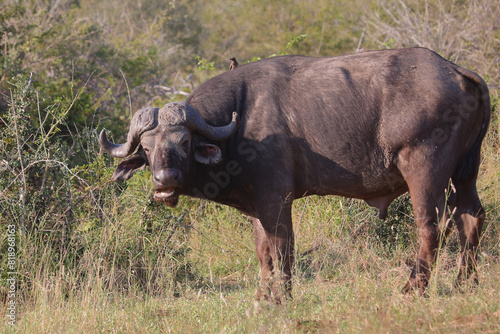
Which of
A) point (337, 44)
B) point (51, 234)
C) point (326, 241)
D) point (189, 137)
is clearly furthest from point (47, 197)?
point (337, 44)

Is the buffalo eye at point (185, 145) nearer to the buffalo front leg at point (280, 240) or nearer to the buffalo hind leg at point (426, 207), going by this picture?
the buffalo front leg at point (280, 240)

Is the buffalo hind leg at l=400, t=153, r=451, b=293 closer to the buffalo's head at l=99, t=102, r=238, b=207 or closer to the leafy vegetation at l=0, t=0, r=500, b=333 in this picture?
the leafy vegetation at l=0, t=0, r=500, b=333

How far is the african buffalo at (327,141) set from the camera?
5.07m

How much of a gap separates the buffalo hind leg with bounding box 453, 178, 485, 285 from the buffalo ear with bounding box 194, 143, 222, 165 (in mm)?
2138

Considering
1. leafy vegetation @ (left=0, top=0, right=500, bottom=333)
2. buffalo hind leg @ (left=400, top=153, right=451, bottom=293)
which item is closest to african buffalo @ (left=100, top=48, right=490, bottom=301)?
buffalo hind leg @ (left=400, top=153, right=451, bottom=293)

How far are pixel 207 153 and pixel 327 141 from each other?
3.32 ft

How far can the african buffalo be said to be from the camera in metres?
5.07

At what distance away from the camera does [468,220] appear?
5.46 m

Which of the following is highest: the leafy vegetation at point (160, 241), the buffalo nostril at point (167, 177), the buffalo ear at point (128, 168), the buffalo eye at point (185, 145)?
the buffalo eye at point (185, 145)

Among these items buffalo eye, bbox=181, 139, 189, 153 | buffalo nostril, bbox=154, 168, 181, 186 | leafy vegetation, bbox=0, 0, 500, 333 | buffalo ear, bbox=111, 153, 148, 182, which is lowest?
leafy vegetation, bbox=0, 0, 500, 333

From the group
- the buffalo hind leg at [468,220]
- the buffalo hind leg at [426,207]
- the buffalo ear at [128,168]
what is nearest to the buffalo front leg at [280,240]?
the buffalo hind leg at [426,207]

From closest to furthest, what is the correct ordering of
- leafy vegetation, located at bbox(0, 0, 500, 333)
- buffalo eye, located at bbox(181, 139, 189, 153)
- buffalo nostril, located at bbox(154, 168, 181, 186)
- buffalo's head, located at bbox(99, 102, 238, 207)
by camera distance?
leafy vegetation, located at bbox(0, 0, 500, 333) → buffalo nostril, located at bbox(154, 168, 181, 186) → buffalo's head, located at bbox(99, 102, 238, 207) → buffalo eye, located at bbox(181, 139, 189, 153)

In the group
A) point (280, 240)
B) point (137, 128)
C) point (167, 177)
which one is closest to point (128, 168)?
point (137, 128)

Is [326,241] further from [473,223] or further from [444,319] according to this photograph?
[444,319]
